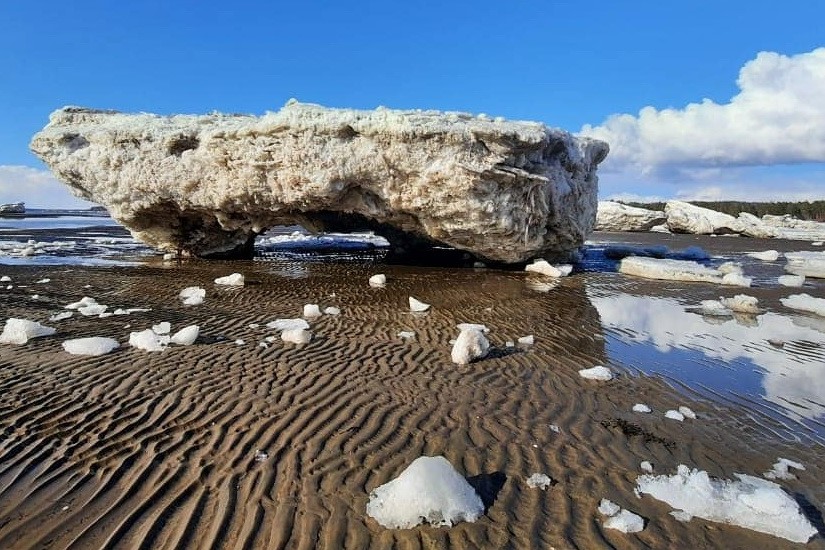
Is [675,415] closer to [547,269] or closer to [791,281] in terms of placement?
[547,269]

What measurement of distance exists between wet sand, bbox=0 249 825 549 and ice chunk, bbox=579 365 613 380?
0.16 meters

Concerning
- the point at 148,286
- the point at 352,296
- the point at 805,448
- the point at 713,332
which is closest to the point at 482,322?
the point at 352,296

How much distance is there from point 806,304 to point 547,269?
704cm

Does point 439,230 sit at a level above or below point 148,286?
above

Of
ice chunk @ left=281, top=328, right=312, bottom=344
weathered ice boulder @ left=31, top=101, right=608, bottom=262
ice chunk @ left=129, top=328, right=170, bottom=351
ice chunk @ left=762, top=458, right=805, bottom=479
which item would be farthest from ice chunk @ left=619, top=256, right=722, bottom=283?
ice chunk @ left=129, top=328, right=170, bottom=351

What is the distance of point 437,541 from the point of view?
3.28 m

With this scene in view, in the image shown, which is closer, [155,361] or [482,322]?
[155,361]

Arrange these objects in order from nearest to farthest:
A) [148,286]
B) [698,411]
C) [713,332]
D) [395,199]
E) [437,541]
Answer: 1. [437,541]
2. [698,411]
3. [713,332]
4. [148,286]
5. [395,199]

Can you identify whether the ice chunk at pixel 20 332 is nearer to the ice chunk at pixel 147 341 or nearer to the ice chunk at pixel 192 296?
the ice chunk at pixel 147 341

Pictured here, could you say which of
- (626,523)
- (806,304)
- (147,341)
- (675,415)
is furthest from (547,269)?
(626,523)

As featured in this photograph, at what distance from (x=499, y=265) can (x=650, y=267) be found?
5.15m

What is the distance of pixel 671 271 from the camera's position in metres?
16.0

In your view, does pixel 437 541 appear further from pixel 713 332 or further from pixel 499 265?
pixel 499 265

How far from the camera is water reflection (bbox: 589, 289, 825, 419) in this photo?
6.43 metres
